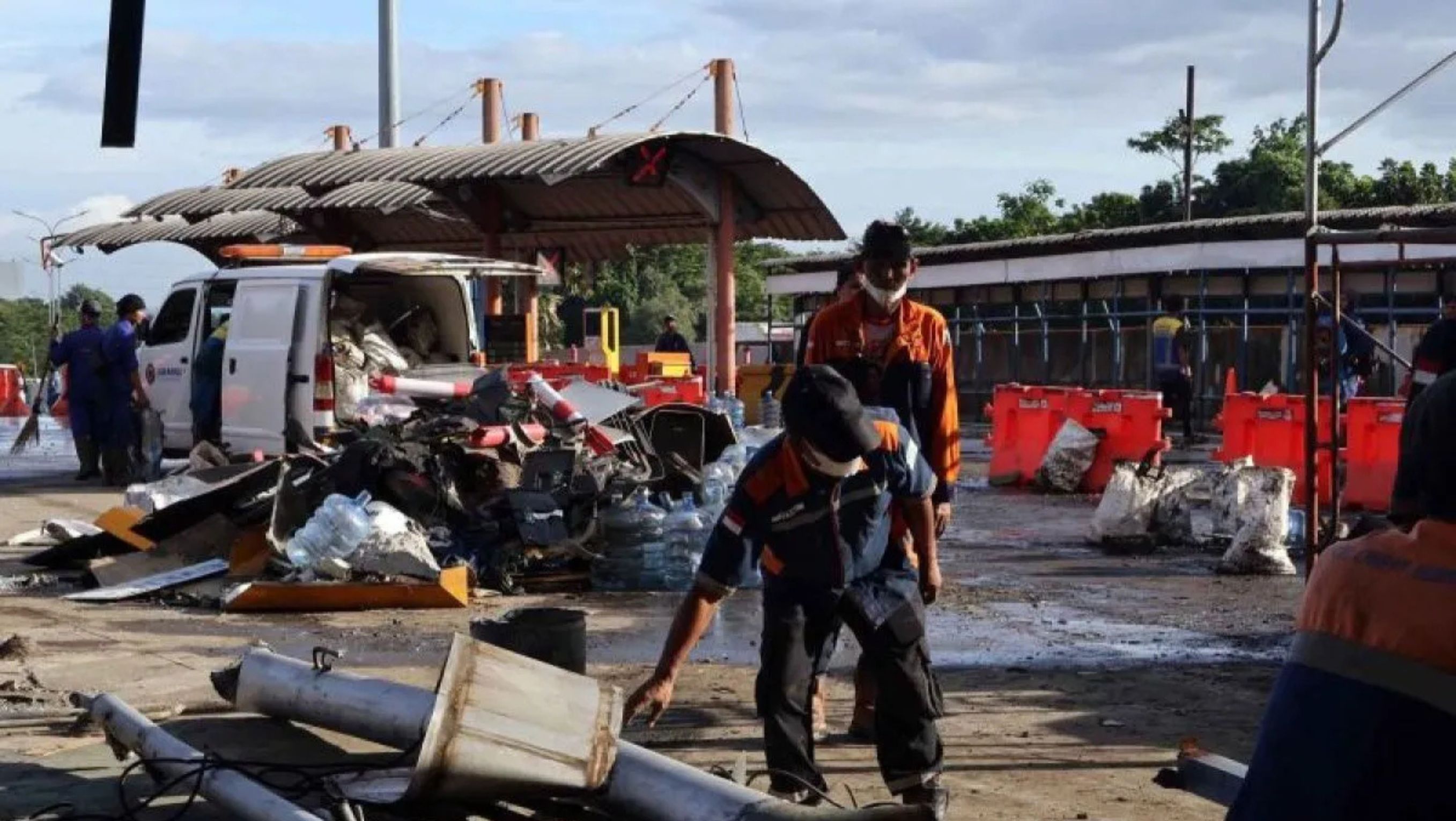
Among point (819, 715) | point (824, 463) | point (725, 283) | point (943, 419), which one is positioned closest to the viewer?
point (824, 463)

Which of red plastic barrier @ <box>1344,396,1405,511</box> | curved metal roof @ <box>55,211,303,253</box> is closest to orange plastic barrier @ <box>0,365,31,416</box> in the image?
curved metal roof @ <box>55,211,303,253</box>

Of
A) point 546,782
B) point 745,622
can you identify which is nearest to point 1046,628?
point 745,622

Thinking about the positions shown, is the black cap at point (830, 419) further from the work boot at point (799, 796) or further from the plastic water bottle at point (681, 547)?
the plastic water bottle at point (681, 547)

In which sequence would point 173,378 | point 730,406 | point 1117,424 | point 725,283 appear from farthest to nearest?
1. point 725,283
2. point 730,406
3. point 1117,424
4. point 173,378

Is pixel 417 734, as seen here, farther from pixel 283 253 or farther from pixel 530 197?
pixel 530 197

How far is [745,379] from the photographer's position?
31.0 meters

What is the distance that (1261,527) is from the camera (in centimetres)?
1270

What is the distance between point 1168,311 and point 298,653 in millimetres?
20225

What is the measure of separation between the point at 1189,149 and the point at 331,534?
4969cm

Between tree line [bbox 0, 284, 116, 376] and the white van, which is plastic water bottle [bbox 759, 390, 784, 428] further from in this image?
tree line [bbox 0, 284, 116, 376]

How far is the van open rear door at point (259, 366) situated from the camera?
15.7 metres

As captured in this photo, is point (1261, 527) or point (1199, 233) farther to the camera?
point (1199, 233)

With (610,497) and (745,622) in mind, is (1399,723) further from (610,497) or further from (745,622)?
(610,497)

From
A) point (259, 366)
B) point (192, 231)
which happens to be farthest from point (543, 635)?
point (192, 231)
